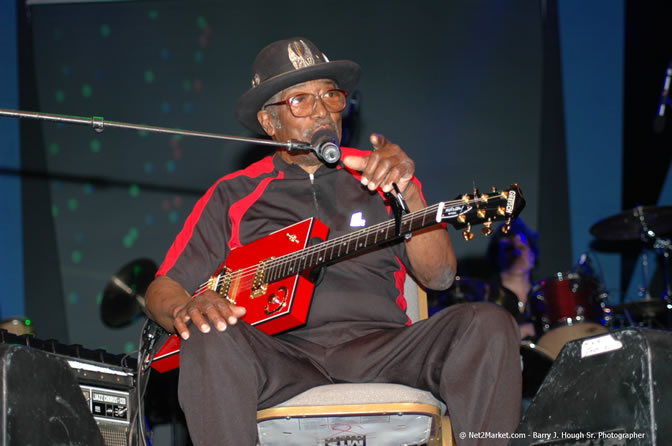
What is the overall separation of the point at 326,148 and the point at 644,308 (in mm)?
3686

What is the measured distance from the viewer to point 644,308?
4.89m

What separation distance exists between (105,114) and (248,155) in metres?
1.12

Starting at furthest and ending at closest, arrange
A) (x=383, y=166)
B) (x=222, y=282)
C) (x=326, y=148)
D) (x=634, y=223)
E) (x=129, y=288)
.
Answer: (x=634, y=223), (x=129, y=288), (x=222, y=282), (x=383, y=166), (x=326, y=148)

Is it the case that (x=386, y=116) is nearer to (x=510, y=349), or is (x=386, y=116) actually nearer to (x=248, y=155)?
(x=248, y=155)

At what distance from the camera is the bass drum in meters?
4.72

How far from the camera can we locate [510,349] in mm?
1945

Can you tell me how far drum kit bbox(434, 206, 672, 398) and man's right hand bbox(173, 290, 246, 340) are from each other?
289 centimetres

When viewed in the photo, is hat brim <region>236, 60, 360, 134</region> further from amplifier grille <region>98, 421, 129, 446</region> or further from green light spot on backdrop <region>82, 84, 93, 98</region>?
green light spot on backdrop <region>82, 84, 93, 98</region>

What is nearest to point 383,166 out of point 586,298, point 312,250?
point 312,250

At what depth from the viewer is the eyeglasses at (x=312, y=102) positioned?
273 centimetres

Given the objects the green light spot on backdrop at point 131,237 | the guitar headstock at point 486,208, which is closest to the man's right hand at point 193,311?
the guitar headstock at point 486,208

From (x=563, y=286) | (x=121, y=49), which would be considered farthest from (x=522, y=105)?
(x=121, y=49)

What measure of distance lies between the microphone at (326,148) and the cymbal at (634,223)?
138 inches

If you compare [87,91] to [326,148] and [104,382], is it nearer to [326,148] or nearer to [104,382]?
[104,382]
